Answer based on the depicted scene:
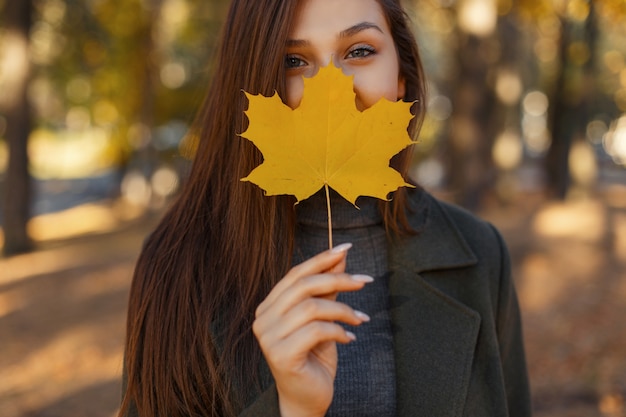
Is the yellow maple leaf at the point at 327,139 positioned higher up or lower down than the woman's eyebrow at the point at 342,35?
lower down

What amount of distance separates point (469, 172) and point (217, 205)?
10.2 m

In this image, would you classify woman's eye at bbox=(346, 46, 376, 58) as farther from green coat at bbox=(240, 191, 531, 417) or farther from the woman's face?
green coat at bbox=(240, 191, 531, 417)

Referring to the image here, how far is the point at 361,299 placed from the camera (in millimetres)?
2111

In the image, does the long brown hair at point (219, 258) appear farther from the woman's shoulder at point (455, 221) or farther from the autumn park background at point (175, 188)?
the autumn park background at point (175, 188)

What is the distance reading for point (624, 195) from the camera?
15.5 m

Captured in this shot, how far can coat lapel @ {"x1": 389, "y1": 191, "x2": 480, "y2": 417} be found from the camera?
77.7 inches

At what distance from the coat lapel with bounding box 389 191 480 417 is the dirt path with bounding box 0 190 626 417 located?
3346 millimetres

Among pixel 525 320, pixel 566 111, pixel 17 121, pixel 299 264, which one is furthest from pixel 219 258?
pixel 566 111

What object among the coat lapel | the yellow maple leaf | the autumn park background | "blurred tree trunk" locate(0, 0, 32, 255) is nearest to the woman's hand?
the yellow maple leaf

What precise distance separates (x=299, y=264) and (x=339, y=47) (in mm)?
552

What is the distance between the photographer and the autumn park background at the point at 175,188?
701 centimetres

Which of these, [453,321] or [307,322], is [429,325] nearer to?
[453,321]

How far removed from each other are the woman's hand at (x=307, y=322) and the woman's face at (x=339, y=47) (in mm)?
538

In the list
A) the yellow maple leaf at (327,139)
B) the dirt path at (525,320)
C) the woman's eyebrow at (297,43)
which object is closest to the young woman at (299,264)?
the woman's eyebrow at (297,43)
